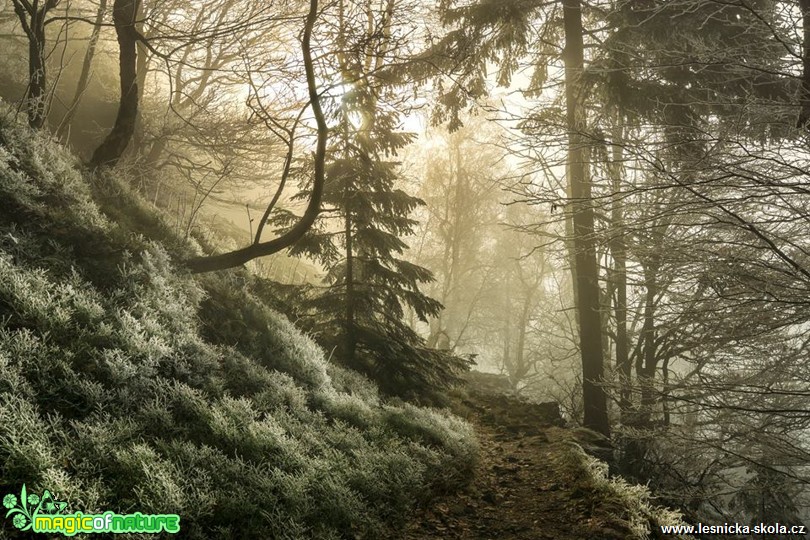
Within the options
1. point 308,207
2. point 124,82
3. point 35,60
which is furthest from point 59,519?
point 35,60

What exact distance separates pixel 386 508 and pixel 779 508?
333 inches

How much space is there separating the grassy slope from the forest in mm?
28

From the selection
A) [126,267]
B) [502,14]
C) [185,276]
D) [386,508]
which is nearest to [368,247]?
[185,276]

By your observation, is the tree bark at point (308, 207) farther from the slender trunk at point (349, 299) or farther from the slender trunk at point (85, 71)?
the slender trunk at point (85, 71)

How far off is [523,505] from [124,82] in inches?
325

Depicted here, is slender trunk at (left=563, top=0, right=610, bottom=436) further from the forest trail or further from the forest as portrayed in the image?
the forest trail

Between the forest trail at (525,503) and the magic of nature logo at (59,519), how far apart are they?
2.22 metres

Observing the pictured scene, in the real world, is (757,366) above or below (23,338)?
above

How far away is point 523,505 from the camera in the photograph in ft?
16.6

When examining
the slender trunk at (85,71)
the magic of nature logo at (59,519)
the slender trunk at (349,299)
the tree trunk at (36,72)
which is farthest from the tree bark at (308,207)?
the magic of nature logo at (59,519)

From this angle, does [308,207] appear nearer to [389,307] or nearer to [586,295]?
[389,307]

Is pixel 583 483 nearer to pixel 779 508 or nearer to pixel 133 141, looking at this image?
pixel 779 508

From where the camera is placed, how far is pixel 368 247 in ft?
29.2

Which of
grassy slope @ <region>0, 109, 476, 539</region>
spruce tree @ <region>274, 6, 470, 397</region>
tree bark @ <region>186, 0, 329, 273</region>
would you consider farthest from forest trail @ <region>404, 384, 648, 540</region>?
tree bark @ <region>186, 0, 329, 273</region>
